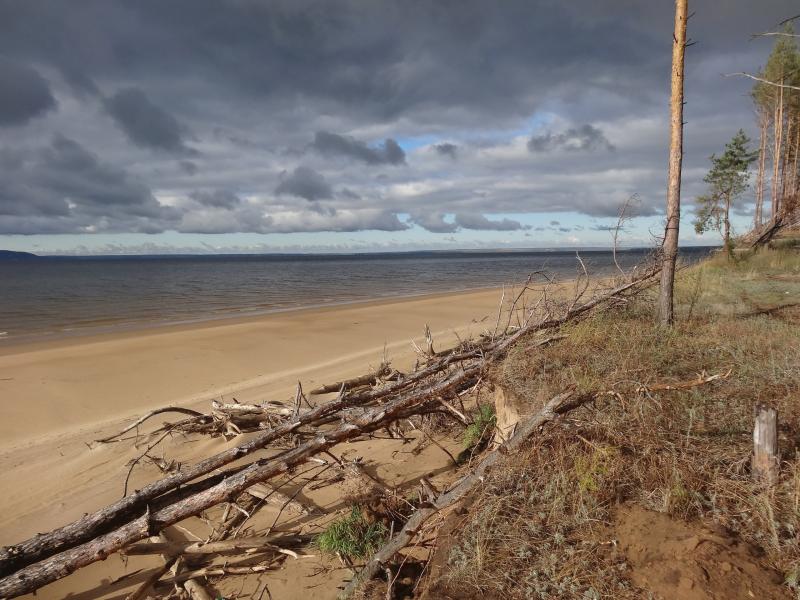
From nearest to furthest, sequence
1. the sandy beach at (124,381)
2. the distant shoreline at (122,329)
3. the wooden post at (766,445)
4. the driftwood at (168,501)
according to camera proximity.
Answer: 1. the wooden post at (766,445)
2. the driftwood at (168,501)
3. the sandy beach at (124,381)
4. the distant shoreline at (122,329)

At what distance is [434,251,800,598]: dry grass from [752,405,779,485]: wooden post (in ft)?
0.28

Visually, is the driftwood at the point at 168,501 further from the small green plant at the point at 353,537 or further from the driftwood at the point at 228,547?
the small green plant at the point at 353,537

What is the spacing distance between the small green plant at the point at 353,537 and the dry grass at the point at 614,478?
3.23 ft

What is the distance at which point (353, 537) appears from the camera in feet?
12.5

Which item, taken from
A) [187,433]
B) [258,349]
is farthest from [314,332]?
[187,433]

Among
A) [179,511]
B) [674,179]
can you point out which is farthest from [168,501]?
[674,179]

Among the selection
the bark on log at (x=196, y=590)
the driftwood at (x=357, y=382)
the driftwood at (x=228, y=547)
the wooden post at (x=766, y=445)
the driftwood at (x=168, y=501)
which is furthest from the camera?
the driftwood at (x=357, y=382)

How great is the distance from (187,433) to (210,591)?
10.6 ft

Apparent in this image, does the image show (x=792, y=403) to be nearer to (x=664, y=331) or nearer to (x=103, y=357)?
(x=664, y=331)

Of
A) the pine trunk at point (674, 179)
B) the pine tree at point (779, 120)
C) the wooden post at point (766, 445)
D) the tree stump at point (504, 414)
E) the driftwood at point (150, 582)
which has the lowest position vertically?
the driftwood at point (150, 582)

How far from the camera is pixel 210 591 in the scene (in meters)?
3.53

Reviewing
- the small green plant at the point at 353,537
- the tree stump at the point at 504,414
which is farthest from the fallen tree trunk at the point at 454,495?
the tree stump at the point at 504,414

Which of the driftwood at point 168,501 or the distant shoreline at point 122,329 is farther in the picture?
the distant shoreline at point 122,329

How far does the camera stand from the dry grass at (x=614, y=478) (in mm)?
2717
